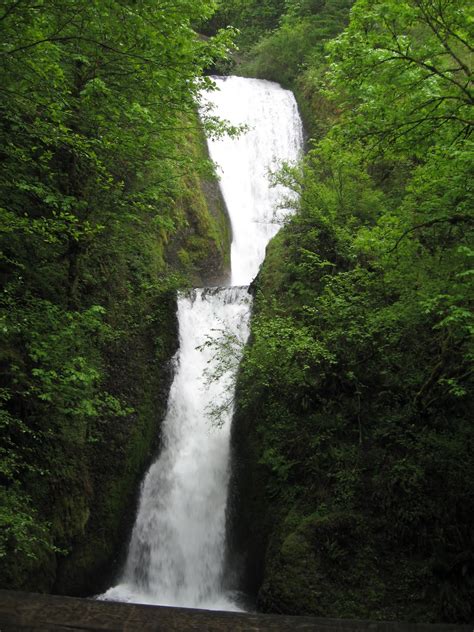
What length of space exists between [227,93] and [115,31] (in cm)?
1637

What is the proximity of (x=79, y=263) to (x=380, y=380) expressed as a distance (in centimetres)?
583

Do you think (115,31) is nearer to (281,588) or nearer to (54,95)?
(54,95)

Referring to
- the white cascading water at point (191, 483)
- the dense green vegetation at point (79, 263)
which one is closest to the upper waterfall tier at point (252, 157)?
the white cascading water at point (191, 483)

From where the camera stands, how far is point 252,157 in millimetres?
19781

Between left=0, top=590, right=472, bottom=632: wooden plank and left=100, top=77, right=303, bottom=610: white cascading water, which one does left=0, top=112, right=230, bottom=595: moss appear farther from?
left=0, top=590, right=472, bottom=632: wooden plank

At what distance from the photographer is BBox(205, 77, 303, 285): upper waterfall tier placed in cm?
1806

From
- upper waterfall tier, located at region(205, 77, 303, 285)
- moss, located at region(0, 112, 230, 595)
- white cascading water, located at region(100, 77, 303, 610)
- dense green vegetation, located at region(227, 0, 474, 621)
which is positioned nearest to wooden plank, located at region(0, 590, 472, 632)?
dense green vegetation, located at region(227, 0, 474, 621)

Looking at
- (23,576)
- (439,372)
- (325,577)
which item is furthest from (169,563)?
(439,372)

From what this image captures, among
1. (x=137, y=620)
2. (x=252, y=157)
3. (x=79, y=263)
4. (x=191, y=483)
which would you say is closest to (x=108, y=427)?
(x=191, y=483)

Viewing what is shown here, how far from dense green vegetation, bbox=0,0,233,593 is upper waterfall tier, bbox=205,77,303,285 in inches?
232

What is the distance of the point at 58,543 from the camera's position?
8266 mm

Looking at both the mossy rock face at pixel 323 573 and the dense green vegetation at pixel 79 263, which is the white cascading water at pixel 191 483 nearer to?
the dense green vegetation at pixel 79 263

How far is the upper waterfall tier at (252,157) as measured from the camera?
18.1m

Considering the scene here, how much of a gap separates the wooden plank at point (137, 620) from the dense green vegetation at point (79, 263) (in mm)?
3453
